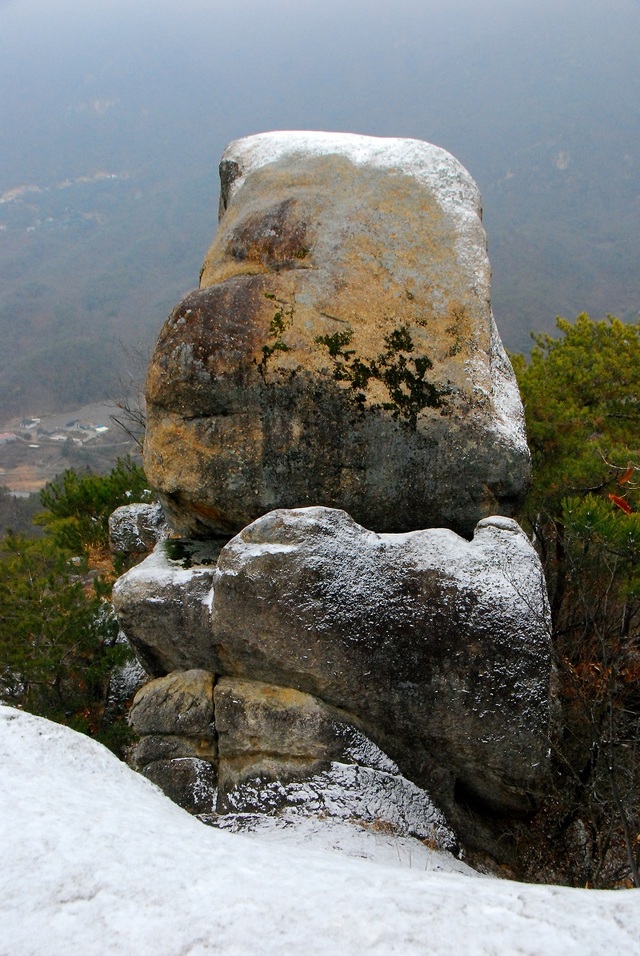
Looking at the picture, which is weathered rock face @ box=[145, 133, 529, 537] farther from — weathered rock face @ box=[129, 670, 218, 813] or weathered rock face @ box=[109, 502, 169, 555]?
weathered rock face @ box=[109, 502, 169, 555]

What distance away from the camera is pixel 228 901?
254 centimetres

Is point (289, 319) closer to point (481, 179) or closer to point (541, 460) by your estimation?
point (541, 460)

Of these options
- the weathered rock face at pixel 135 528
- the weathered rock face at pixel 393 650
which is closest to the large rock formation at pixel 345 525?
the weathered rock face at pixel 393 650

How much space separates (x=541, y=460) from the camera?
31.2 feet

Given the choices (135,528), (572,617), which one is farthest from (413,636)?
(135,528)

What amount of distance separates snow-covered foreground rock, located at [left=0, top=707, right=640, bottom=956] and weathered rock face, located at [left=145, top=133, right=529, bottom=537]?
409 centimetres

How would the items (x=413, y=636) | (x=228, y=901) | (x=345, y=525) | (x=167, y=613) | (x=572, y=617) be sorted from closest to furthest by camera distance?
1. (x=228, y=901)
2. (x=413, y=636)
3. (x=345, y=525)
4. (x=167, y=613)
5. (x=572, y=617)

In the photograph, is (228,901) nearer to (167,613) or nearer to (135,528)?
(167,613)

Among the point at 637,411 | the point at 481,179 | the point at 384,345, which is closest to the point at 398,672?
the point at 384,345

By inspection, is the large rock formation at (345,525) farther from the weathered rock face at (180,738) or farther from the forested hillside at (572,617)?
the forested hillside at (572,617)

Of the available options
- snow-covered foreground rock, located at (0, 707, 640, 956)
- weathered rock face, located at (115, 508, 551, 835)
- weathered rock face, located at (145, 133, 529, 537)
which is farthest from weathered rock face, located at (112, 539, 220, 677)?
snow-covered foreground rock, located at (0, 707, 640, 956)

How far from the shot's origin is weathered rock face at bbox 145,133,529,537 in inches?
272

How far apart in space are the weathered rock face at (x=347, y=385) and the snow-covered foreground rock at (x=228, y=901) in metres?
4.09

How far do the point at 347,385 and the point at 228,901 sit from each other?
500cm
